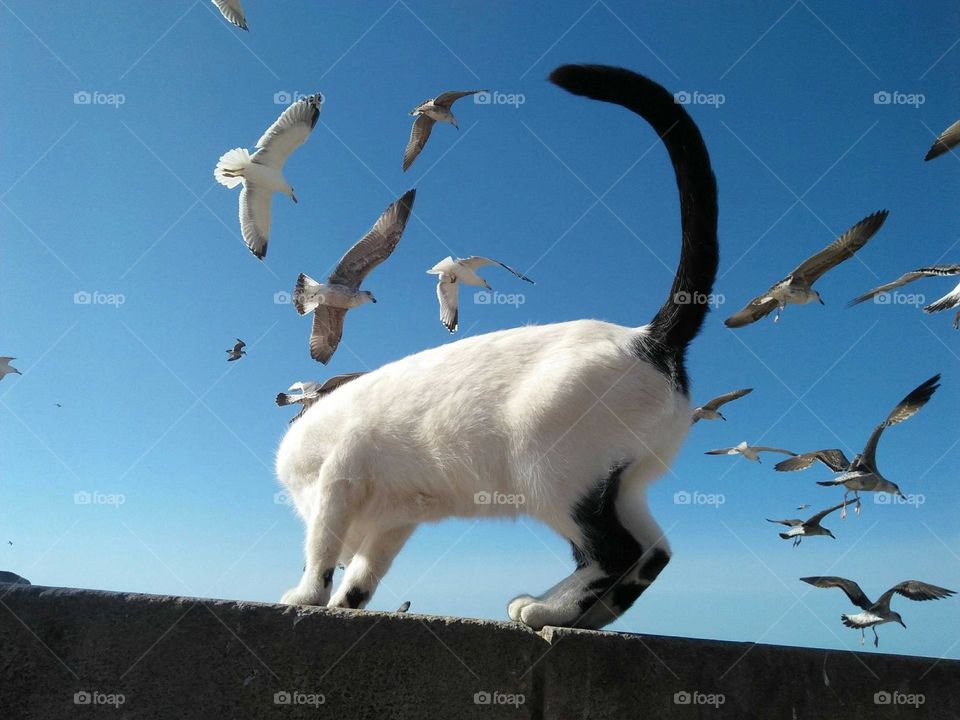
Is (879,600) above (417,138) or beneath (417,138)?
beneath

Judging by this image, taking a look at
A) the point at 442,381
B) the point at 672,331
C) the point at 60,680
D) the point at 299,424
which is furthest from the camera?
the point at 299,424

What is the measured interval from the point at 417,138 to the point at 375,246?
198 centimetres

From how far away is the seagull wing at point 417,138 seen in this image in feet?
25.8

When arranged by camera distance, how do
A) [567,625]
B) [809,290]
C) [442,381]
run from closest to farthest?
[567,625], [442,381], [809,290]

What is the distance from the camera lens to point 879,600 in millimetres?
4008

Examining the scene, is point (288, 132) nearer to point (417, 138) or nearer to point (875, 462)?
point (417, 138)

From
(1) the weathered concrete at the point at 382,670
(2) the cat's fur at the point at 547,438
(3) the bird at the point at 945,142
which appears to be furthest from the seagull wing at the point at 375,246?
(1) the weathered concrete at the point at 382,670

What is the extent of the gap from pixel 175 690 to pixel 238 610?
34cm

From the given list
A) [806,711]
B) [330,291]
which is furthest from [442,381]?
[330,291]

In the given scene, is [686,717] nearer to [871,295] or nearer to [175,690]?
[175,690]

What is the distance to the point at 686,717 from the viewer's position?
2.89 metres

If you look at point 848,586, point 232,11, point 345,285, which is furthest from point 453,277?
point 848,586

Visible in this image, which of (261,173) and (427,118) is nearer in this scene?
(261,173)

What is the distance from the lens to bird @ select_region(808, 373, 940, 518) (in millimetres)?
4590
